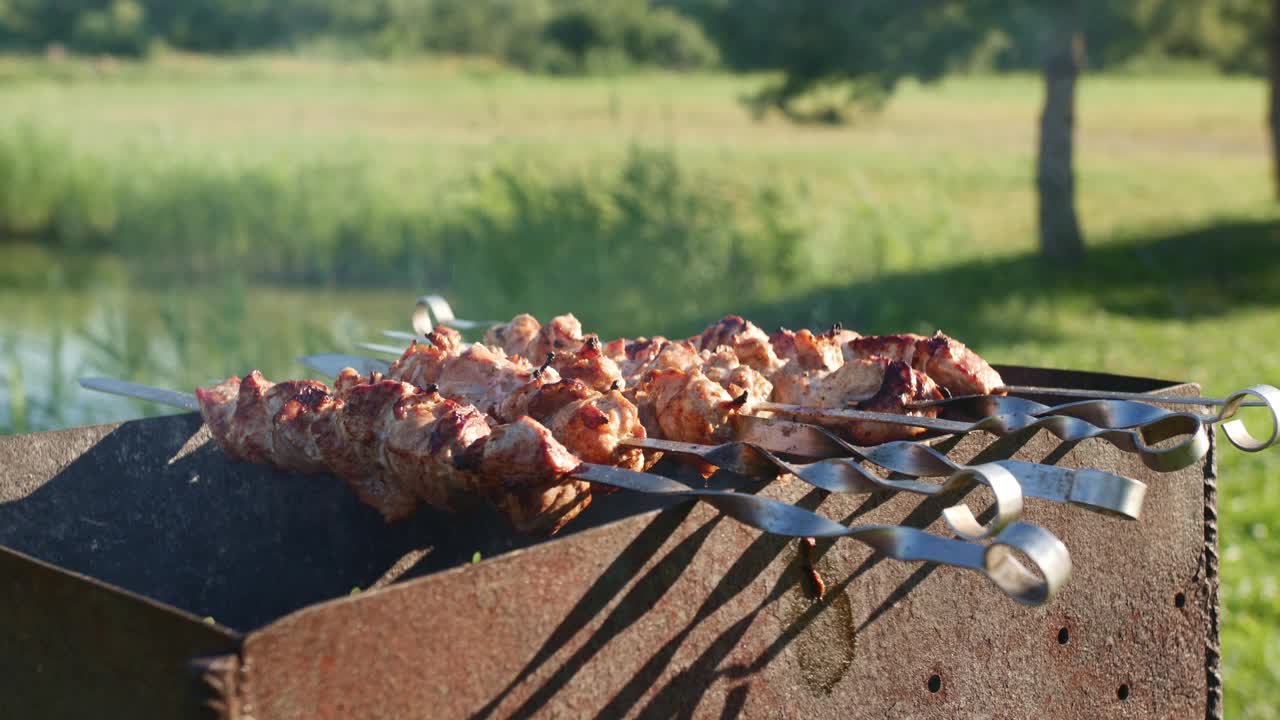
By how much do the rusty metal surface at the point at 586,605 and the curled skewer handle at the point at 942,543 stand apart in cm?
12

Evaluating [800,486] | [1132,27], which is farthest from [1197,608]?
[1132,27]

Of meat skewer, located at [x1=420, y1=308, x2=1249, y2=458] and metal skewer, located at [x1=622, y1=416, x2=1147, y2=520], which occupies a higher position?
metal skewer, located at [x1=622, y1=416, x2=1147, y2=520]

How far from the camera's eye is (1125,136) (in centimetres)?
2895

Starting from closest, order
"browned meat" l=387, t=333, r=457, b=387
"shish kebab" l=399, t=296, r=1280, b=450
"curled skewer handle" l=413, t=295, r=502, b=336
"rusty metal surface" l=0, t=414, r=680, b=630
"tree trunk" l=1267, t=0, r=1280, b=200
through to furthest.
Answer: "shish kebab" l=399, t=296, r=1280, b=450 < "rusty metal surface" l=0, t=414, r=680, b=630 < "browned meat" l=387, t=333, r=457, b=387 < "curled skewer handle" l=413, t=295, r=502, b=336 < "tree trunk" l=1267, t=0, r=1280, b=200

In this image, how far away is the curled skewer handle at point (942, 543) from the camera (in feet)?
4.08

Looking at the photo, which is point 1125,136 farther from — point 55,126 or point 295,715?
point 295,715

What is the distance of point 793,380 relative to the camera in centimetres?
215

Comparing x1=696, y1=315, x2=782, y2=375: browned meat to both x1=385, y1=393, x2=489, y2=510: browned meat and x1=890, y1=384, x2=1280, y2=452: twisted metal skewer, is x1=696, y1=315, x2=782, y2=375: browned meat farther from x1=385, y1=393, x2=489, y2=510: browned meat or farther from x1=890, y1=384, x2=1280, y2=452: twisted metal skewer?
x1=385, y1=393, x2=489, y2=510: browned meat

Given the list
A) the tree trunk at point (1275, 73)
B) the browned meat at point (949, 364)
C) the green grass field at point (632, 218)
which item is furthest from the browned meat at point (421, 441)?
the tree trunk at point (1275, 73)

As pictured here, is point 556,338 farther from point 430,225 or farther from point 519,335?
point 430,225

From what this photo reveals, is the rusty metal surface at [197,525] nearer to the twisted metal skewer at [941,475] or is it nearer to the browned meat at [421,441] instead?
the browned meat at [421,441]

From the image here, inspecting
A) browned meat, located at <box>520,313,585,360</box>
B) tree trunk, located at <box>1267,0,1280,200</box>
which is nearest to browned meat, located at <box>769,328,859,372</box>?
browned meat, located at <box>520,313,585,360</box>

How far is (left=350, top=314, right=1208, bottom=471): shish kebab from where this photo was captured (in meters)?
1.92

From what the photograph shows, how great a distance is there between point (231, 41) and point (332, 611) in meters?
16.9
